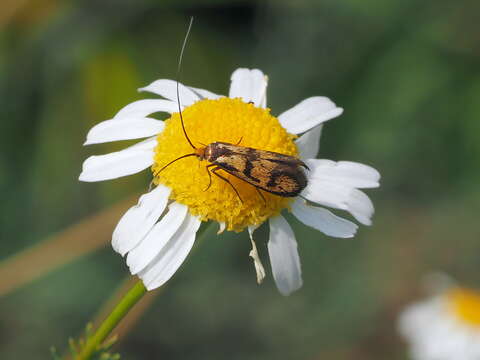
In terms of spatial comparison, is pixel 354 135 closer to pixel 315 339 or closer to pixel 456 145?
pixel 456 145

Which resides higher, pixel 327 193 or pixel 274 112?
pixel 327 193

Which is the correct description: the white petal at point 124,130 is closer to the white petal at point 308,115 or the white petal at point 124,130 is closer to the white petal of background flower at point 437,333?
the white petal at point 308,115

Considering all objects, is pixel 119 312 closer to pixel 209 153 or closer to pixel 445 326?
pixel 209 153

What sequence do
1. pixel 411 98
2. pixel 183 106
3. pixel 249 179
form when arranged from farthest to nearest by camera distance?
1. pixel 411 98
2. pixel 183 106
3. pixel 249 179

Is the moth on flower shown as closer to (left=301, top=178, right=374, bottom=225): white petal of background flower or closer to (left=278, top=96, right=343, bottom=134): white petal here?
(left=301, top=178, right=374, bottom=225): white petal of background flower

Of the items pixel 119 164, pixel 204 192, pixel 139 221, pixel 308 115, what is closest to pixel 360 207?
pixel 308 115

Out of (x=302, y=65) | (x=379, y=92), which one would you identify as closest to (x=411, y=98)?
(x=379, y=92)
